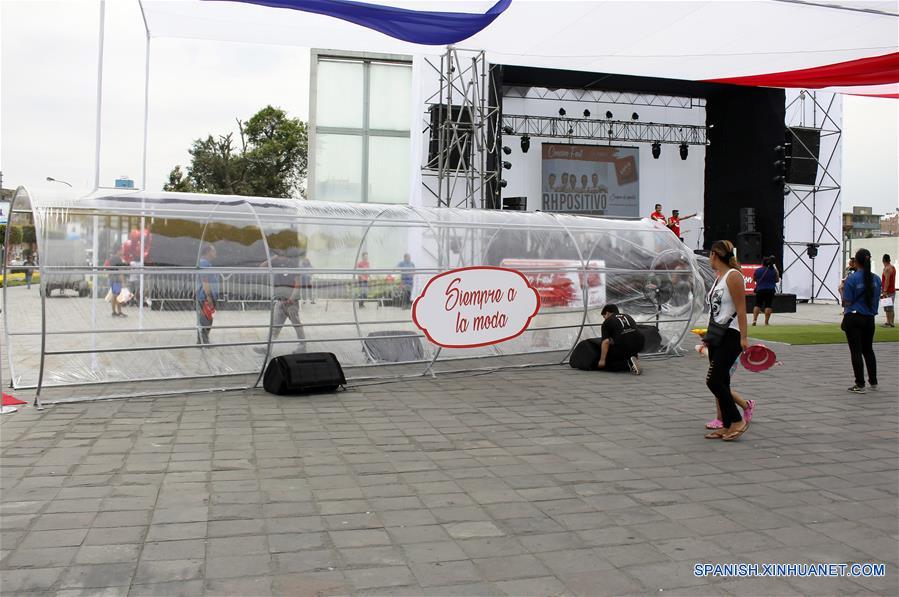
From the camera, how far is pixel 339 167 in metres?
23.7

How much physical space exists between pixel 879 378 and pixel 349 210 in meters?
7.43

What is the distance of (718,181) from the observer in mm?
28781

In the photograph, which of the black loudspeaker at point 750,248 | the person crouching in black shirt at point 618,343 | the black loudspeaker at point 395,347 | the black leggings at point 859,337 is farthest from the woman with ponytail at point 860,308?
the black loudspeaker at point 750,248

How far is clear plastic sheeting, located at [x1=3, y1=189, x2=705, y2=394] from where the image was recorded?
821 cm

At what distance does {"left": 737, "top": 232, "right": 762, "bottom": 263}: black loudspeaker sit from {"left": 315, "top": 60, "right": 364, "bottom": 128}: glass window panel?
13117 millimetres

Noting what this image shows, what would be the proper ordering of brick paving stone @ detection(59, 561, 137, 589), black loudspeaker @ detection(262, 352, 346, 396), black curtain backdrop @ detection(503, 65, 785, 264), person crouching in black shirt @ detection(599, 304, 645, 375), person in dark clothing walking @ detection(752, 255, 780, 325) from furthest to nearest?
1. black curtain backdrop @ detection(503, 65, 785, 264)
2. person in dark clothing walking @ detection(752, 255, 780, 325)
3. person crouching in black shirt @ detection(599, 304, 645, 375)
4. black loudspeaker @ detection(262, 352, 346, 396)
5. brick paving stone @ detection(59, 561, 137, 589)

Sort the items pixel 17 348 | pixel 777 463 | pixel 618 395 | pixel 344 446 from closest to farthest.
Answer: pixel 777 463 → pixel 344 446 → pixel 17 348 → pixel 618 395

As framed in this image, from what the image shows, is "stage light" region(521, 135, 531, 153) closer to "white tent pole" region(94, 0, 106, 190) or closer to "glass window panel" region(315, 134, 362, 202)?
"glass window panel" region(315, 134, 362, 202)

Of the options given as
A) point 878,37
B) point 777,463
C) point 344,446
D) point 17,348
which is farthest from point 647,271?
point 17,348

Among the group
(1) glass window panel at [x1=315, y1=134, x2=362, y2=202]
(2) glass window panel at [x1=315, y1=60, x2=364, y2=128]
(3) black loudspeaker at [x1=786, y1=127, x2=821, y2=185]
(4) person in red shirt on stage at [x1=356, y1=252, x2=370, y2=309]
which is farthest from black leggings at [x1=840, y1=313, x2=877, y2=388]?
(3) black loudspeaker at [x1=786, y1=127, x2=821, y2=185]

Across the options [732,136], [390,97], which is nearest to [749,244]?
[732,136]

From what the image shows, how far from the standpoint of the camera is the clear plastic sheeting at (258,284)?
26.9 feet

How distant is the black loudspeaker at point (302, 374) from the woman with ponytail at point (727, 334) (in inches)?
170

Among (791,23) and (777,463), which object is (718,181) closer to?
(791,23)
